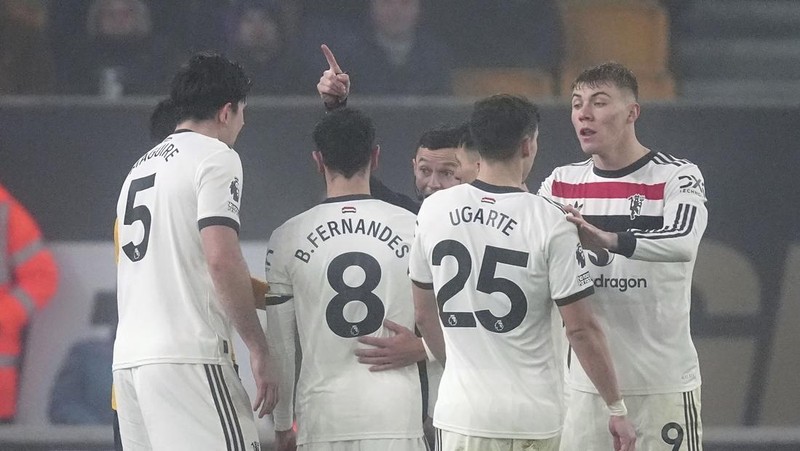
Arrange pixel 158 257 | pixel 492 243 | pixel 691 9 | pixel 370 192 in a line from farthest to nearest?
pixel 691 9
pixel 370 192
pixel 158 257
pixel 492 243

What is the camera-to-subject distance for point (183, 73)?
3930 millimetres

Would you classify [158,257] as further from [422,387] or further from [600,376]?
[600,376]

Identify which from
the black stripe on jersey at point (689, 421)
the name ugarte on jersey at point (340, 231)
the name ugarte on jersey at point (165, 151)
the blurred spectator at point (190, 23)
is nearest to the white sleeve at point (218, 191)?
the name ugarte on jersey at point (165, 151)

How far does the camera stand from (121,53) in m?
7.71

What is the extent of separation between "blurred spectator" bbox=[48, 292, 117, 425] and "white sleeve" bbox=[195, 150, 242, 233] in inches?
123

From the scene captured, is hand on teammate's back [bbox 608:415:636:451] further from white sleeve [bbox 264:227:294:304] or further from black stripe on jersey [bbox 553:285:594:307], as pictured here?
white sleeve [bbox 264:227:294:304]

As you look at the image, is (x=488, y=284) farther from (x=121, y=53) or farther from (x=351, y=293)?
(x=121, y=53)

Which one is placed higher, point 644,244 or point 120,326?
point 644,244

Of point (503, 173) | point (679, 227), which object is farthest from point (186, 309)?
point (679, 227)

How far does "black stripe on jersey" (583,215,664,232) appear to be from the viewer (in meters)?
4.04

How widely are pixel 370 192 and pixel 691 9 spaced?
192 inches

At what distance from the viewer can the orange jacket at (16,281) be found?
664cm

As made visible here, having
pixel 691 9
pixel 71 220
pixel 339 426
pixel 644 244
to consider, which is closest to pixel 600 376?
pixel 644 244

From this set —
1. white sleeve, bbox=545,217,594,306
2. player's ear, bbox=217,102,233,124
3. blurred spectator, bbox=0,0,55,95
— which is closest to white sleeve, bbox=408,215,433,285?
white sleeve, bbox=545,217,594,306
